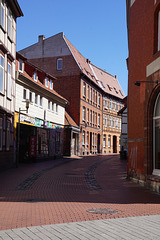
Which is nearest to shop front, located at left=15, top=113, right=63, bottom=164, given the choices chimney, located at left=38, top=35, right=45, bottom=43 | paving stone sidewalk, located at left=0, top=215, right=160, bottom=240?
chimney, located at left=38, top=35, right=45, bottom=43

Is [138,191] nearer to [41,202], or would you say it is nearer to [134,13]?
[41,202]

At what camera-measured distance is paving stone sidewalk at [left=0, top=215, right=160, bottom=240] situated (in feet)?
17.8

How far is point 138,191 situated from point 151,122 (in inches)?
109

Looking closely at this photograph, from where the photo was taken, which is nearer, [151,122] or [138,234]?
[138,234]

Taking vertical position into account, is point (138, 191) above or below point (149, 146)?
below

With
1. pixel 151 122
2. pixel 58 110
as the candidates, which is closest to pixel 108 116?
pixel 58 110

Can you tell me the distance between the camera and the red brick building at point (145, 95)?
1282cm

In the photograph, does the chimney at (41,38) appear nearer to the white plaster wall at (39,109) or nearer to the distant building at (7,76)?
the white plaster wall at (39,109)

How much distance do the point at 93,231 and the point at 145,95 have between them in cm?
867

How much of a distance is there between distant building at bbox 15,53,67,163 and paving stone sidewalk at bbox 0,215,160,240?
15556mm

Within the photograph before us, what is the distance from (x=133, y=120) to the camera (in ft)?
50.7

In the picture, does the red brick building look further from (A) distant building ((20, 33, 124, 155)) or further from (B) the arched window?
(A) distant building ((20, 33, 124, 155))

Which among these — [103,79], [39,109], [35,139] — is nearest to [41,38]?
[103,79]

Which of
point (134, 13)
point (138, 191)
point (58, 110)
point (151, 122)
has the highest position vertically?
point (134, 13)
